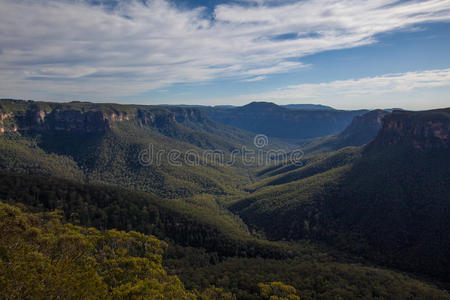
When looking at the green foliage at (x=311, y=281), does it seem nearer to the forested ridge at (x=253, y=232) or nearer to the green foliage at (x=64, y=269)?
the forested ridge at (x=253, y=232)

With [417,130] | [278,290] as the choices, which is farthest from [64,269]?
[417,130]

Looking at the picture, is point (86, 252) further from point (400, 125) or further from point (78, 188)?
point (400, 125)

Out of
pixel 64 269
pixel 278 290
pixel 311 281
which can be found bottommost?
pixel 311 281

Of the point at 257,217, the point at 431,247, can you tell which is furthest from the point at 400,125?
the point at 257,217

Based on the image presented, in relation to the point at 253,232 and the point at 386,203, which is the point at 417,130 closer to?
the point at 386,203

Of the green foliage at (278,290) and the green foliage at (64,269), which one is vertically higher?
the green foliage at (64,269)

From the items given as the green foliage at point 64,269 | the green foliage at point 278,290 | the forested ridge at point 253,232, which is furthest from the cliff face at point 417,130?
the green foliage at point 64,269

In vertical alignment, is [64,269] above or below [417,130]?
below
